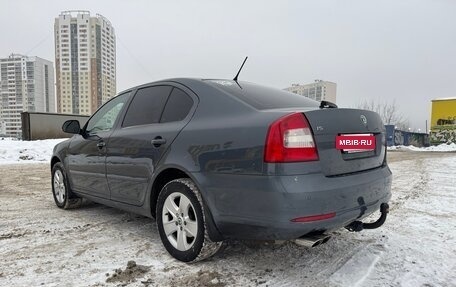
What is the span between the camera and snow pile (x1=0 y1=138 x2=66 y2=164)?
1379 centimetres

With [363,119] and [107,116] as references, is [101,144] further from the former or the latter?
[363,119]

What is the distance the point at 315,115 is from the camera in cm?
261

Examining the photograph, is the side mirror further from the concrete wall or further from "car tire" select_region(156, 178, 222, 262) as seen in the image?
the concrete wall

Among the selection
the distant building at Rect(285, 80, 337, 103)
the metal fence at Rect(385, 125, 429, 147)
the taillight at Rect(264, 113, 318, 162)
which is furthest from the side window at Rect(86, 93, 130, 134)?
the distant building at Rect(285, 80, 337, 103)

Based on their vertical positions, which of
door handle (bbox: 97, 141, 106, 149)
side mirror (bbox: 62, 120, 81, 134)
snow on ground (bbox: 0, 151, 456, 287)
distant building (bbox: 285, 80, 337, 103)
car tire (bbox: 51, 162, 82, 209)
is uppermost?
distant building (bbox: 285, 80, 337, 103)

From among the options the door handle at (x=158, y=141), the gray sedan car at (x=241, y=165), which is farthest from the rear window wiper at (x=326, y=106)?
the door handle at (x=158, y=141)

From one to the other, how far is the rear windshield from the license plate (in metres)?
0.54

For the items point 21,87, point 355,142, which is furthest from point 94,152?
point 21,87

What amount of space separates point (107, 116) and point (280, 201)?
2.74 metres

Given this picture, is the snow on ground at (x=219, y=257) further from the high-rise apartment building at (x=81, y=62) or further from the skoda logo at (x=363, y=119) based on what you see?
the high-rise apartment building at (x=81, y=62)

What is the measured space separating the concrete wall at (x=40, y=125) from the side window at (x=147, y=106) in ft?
53.8

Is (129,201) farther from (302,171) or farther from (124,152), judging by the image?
(302,171)

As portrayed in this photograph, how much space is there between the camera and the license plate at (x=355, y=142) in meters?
2.70

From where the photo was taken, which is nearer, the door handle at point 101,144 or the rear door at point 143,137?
the rear door at point 143,137
